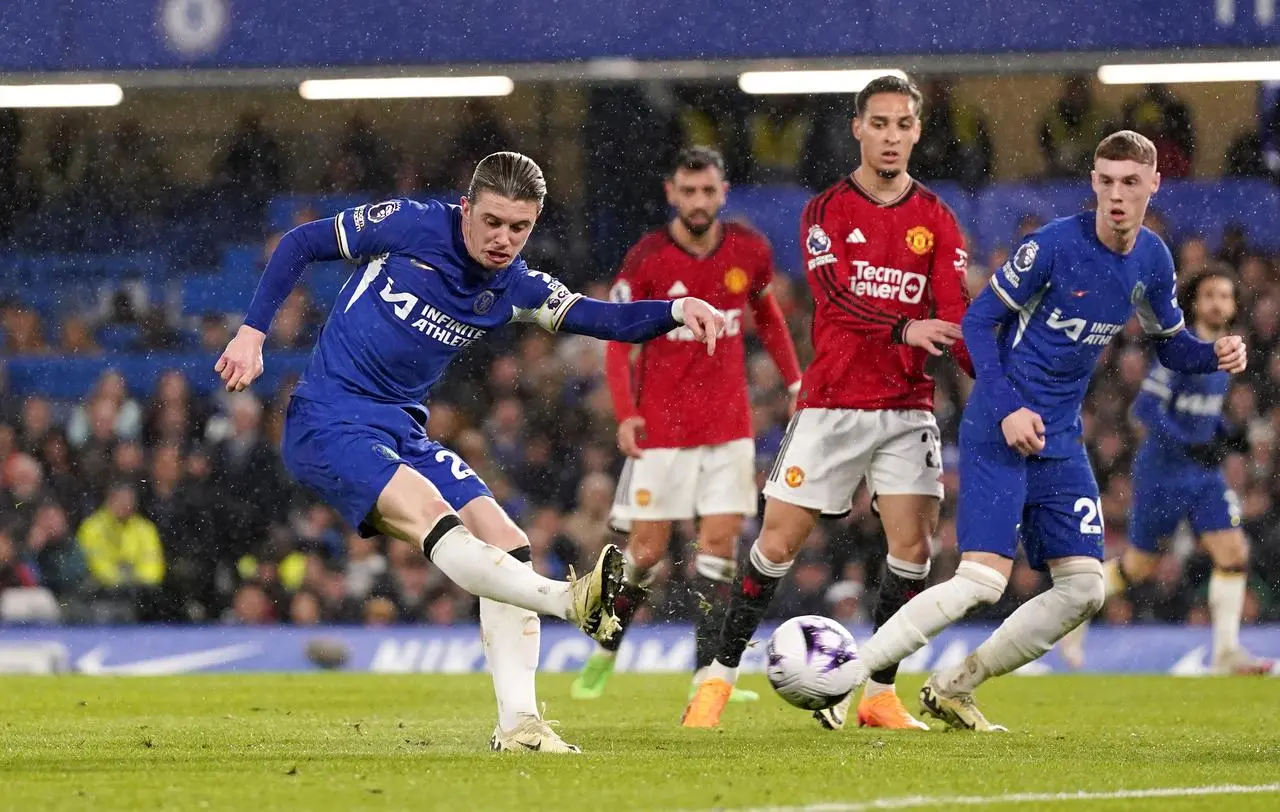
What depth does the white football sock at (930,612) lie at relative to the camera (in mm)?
6582

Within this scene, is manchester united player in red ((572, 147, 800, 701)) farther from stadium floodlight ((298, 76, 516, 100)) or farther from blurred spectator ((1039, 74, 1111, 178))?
blurred spectator ((1039, 74, 1111, 178))

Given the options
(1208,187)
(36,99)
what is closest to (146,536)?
(36,99)

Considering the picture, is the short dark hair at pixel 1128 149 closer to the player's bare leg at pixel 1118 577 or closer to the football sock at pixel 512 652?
the football sock at pixel 512 652

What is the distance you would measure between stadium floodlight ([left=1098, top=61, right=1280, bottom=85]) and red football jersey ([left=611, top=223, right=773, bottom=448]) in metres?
4.27

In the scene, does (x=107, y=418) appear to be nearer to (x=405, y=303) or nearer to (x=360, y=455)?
(x=405, y=303)

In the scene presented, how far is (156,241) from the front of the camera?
16.3 meters

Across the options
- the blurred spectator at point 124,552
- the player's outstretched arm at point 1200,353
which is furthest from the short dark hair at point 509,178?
the blurred spectator at point 124,552

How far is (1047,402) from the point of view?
670 centimetres

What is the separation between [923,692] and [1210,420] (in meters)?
4.73

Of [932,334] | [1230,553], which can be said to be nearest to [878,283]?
[932,334]

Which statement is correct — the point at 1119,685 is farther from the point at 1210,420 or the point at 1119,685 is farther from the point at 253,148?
the point at 253,148

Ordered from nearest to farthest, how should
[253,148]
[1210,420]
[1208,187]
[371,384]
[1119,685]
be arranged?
[371,384], [1119,685], [1210,420], [1208,187], [253,148]

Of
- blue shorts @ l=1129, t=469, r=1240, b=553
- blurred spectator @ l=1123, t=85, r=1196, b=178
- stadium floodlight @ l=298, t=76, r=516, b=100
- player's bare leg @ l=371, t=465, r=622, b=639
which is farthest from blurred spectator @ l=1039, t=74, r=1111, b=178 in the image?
player's bare leg @ l=371, t=465, r=622, b=639

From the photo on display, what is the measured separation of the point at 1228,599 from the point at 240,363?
23.0 ft
